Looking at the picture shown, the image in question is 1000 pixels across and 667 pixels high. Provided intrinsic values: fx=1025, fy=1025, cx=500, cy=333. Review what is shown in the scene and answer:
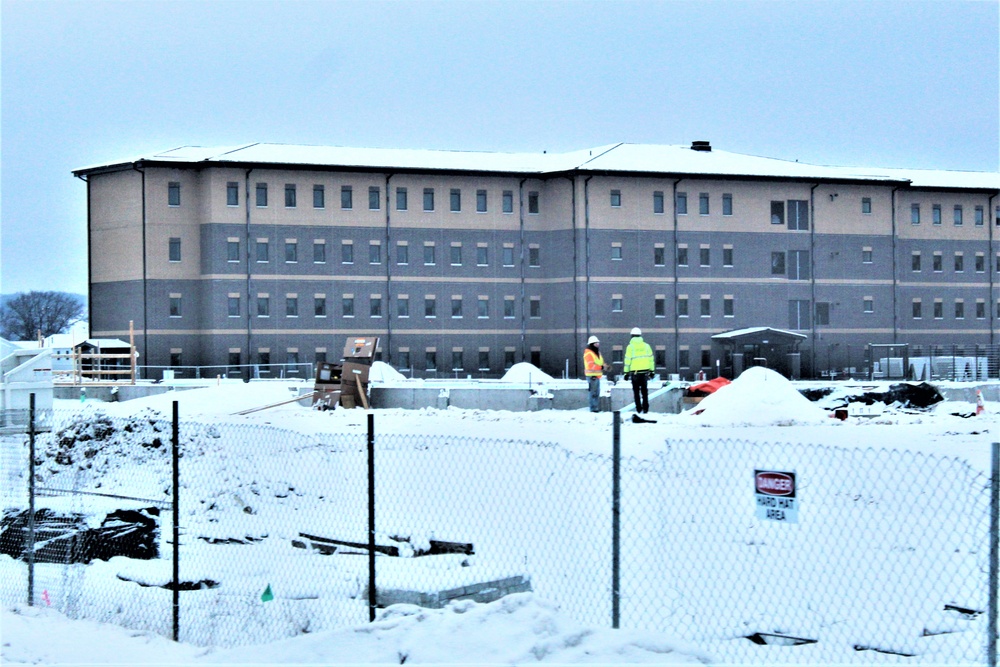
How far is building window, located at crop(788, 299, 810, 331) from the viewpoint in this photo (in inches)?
2302

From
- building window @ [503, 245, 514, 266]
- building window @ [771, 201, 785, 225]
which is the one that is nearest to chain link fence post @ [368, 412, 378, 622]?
building window @ [503, 245, 514, 266]

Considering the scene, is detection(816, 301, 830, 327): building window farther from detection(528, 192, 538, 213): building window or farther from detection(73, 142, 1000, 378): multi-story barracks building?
detection(528, 192, 538, 213): building window

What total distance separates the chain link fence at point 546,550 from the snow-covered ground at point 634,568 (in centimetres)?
4

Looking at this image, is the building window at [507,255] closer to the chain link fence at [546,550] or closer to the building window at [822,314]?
the building window at [822,314]

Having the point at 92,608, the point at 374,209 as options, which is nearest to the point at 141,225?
the point at 374,209

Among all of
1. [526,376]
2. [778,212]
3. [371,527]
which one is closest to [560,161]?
[778,212]

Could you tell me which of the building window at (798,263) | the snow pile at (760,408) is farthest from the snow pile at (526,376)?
the building window at (798,263)

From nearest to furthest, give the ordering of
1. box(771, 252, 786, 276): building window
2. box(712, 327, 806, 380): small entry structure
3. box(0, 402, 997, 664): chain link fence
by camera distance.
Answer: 1. box(0, 402, 997, 664): chain link fence
2. box(712, 327, 806, 380): small entry structure
3. box(771, 252, 786, 276): building window

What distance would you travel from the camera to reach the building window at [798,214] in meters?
59.1

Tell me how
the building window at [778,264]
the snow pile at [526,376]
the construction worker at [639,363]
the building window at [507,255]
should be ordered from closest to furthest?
the construction worker at [639,363] < the snow pile at [526,376] < the building window at [507,255] < the building window at [778,264]

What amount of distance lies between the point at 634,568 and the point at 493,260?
47286mm

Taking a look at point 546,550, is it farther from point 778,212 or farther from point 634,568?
point 778,212

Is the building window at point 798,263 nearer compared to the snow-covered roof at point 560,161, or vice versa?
the snow-covered roof at point 560,161

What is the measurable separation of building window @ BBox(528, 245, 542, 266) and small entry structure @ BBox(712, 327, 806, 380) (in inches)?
423
